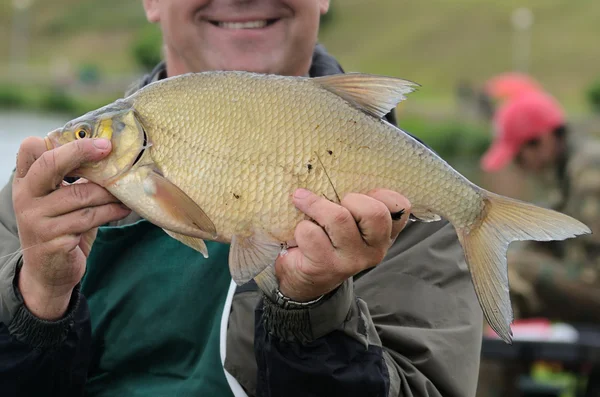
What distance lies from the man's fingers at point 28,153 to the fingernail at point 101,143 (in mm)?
116

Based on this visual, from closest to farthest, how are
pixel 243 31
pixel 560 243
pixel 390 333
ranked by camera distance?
pixel 390 333
pixel 243 31
pixel 560 243

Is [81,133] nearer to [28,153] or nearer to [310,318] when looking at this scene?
[28,153]

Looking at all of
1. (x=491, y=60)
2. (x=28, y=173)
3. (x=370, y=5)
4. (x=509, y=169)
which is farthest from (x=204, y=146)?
(x=370, y=5)

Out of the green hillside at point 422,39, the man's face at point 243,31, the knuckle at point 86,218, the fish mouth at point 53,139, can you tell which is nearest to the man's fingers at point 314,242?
the knuckle at point 86,218

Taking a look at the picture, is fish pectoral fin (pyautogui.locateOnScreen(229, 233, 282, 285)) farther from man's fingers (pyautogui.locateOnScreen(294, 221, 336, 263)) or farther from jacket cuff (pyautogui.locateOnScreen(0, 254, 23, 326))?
jacket cuff (pyautogui.locateOnScreen(0, 254, 23, 326))

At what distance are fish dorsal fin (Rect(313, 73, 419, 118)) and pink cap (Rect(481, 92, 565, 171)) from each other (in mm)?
4832

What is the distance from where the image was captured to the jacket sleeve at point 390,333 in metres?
1.76

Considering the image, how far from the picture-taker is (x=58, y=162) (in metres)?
1.65

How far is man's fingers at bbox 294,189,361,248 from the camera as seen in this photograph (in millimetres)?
1600

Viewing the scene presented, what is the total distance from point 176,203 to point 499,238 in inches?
26.7

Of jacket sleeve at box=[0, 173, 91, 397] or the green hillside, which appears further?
the green hillside

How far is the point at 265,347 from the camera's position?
179 cm

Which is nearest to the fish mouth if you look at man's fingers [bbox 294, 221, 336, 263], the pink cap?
man's fingers [bbox 294, 221, 336, 263]

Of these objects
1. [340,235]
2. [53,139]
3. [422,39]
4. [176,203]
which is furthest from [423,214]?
[422,39]
